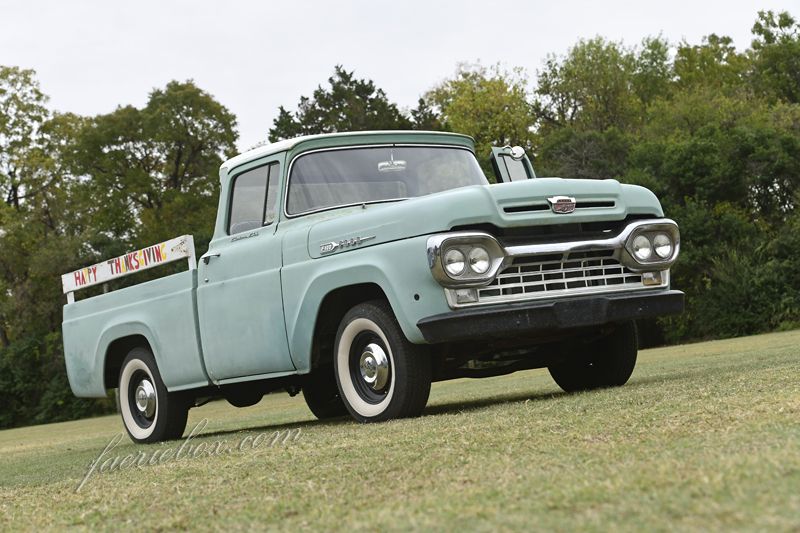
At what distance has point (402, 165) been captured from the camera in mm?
7043

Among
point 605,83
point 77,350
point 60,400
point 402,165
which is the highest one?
point 605,83

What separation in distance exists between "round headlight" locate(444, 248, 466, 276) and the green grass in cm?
89

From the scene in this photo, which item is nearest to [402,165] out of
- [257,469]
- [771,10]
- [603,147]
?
[257,469]

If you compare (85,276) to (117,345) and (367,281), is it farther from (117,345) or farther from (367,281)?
(367,281)

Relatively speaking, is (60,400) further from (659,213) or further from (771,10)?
(771,10)

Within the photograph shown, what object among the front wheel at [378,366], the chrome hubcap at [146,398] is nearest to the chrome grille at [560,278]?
the front wheel at [378,366]

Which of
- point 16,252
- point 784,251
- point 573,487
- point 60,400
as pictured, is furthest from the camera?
point 16,252

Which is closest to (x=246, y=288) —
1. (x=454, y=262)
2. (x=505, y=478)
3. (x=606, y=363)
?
(x=454, y=262)

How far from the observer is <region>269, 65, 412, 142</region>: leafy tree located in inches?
1508

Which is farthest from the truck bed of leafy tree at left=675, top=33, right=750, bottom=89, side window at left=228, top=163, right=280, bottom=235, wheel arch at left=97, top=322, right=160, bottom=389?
leafy tree at left=675, top=33, right=750, bottom=89

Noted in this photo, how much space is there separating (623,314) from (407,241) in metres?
1.53

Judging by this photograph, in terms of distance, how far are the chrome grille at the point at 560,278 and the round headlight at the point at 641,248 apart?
125mm

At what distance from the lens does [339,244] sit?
614 cm

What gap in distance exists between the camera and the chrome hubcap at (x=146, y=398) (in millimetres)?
8173
